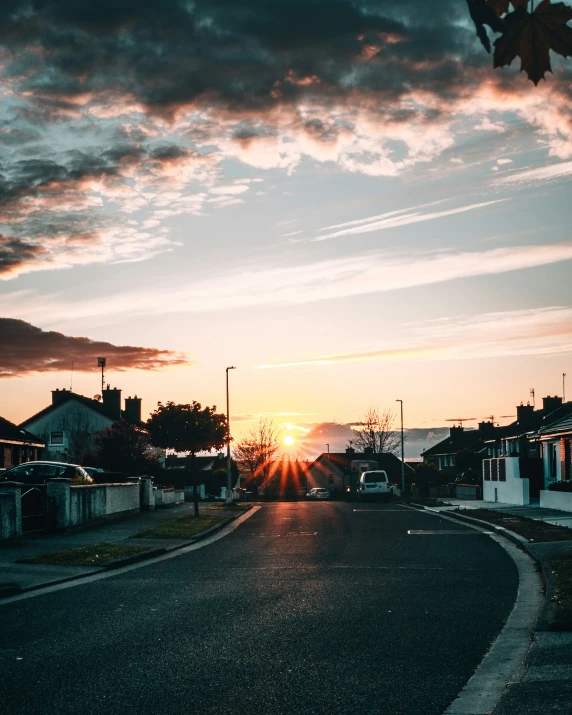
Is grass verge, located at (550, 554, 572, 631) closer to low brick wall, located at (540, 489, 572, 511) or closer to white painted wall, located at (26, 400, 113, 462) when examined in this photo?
low brick wall, located at (540, 489, 572, 511)

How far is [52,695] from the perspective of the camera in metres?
7.38

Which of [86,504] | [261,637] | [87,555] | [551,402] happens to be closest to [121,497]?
[86,504]

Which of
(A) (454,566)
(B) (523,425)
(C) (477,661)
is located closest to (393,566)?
(A) (454,566)

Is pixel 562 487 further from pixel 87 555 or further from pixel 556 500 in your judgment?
pixel 87 555

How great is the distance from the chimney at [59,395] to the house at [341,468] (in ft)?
136

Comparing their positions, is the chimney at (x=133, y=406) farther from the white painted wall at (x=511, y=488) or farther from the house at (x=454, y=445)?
the white painted wall at (x=511, y=488)

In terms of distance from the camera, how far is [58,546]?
20734 mm

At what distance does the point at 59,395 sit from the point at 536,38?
82.9 m

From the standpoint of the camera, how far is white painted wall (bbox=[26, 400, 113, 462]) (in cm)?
8006

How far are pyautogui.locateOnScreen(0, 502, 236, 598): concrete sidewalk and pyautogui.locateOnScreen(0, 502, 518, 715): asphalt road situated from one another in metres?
0.88

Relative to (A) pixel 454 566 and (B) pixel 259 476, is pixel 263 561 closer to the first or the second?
(A) pixel 454 566

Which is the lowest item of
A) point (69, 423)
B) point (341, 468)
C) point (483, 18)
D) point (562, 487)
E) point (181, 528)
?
point (341, 468)

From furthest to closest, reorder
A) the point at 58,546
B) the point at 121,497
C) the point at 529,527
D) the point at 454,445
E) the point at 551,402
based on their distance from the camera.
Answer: the point at 454,445 < the point at 551,402 < the point at 121,497 < the point at 529,527 < the point at 58,546

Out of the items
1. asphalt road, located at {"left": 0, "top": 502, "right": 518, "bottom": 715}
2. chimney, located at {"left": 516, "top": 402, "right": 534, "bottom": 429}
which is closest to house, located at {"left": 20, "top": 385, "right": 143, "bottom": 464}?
chimney, located at {"left": 516, "top": 402, "right": 534, "bottom": 429}
